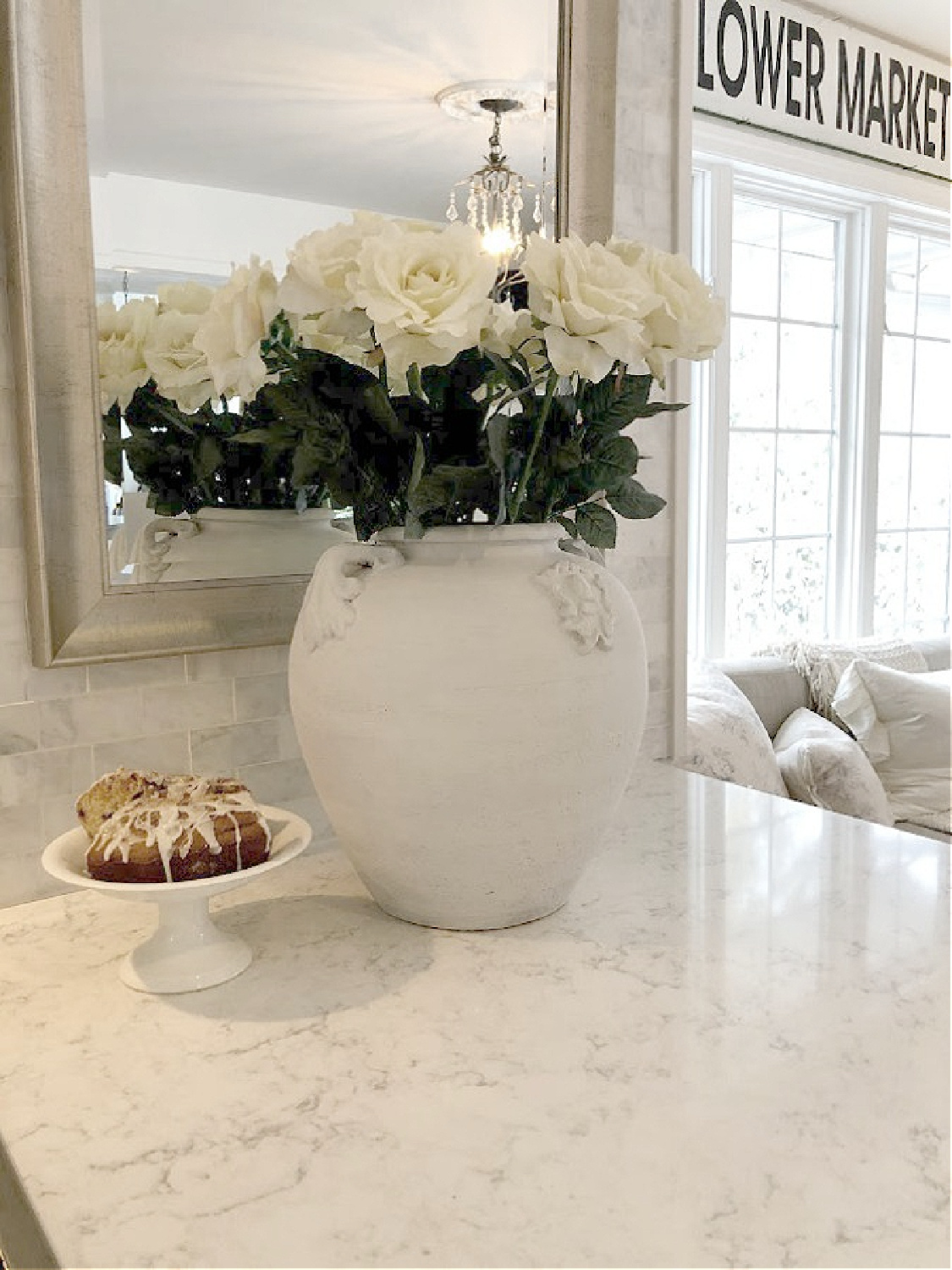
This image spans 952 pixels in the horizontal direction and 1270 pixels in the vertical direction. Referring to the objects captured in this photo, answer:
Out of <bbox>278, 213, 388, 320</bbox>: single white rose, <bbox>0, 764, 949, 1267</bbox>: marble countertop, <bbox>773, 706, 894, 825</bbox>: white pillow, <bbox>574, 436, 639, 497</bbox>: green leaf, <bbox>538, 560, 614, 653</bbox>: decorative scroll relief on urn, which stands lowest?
<bbox>773, 706, 894, 825</bbox>: white pillow

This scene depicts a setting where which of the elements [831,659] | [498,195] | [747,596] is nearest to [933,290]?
[747,596]

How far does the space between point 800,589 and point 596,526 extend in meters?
2.48

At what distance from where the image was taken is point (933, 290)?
3.47 metres

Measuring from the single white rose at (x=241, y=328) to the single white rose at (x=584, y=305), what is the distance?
20 cm

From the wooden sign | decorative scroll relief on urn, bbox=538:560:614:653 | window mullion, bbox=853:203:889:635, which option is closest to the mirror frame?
decorative scroll relief on urn, bbox=538:560:614:653

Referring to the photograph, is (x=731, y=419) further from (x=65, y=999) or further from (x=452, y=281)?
(x=65, y=999)

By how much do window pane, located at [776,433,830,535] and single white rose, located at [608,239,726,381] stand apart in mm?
2366

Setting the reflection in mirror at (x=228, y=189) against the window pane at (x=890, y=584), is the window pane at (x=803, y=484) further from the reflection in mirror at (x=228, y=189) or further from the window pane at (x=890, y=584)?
the reflection in mirror at (x=228, y=189)

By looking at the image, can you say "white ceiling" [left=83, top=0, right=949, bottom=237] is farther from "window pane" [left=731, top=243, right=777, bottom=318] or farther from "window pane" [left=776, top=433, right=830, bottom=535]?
"window pane" [left=776, top=433, right=830, bottom=535]

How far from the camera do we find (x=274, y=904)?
3.28 ft

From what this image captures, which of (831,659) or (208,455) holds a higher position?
(208,455)

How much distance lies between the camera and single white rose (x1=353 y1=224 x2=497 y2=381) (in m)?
0.76

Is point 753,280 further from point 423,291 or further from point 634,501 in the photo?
point 423,291

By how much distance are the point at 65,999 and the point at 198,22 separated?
889 millimetres
